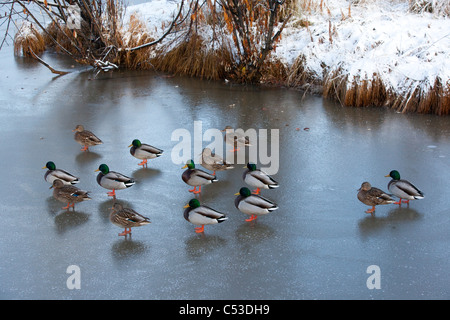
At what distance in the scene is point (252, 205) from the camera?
4207mm

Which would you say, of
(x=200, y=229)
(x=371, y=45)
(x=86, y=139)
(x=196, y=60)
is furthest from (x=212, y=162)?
(x=196, y=60)

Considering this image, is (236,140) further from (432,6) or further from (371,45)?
(432,6)

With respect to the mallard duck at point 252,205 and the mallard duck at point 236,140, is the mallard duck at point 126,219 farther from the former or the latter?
the mallard duck at point 236,140

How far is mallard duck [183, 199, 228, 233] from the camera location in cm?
404

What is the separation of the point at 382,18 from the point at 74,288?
7.23 m

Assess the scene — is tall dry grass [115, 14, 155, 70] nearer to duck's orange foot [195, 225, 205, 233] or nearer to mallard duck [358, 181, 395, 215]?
duck's orange foot [195, 225, 205, 233]

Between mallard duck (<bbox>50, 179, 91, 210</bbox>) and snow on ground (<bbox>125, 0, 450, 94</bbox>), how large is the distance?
165 inches

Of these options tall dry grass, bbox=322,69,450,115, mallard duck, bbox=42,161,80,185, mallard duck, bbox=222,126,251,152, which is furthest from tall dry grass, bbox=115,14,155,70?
mallard duck, bbox=42,161,80,185

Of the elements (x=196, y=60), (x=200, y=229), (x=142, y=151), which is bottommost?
(x=200, y=229)

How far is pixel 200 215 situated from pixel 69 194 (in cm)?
117

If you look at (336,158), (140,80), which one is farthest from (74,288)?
(140,80)

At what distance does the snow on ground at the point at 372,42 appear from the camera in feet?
23.4

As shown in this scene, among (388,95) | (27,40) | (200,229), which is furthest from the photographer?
(27,40)
